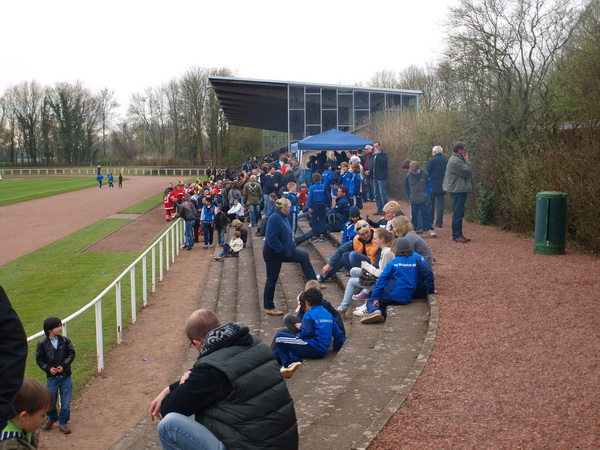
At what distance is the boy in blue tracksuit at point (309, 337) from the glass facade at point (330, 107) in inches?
1361

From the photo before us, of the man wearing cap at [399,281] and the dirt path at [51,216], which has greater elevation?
the man wearing cap at [399,281]

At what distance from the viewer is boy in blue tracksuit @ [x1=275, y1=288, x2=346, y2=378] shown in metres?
8.02

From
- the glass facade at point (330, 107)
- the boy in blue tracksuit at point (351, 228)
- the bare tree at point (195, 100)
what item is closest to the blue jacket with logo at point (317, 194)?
the boy in blue tracksuit at point (351, 228)

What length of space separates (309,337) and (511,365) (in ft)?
8.50

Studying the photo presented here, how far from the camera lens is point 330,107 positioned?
42.5 metres

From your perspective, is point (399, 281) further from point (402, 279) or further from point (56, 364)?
point (56, 364)

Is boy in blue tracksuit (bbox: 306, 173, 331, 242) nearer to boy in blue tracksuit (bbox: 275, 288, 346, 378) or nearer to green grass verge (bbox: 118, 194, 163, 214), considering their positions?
boy in blue tracksuit (bbox: 275, 288, 346, 378)

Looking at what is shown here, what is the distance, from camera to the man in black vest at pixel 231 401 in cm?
377

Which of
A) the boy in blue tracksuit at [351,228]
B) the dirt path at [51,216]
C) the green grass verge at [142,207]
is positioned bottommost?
the dirt path at [51,216]

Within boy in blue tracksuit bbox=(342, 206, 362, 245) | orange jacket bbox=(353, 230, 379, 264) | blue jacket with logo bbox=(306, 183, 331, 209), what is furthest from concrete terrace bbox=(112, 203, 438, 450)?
blue jacket with logo bbox=(306, 183, 331, 209)

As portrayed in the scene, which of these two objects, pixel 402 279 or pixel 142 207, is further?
pixel 142 207

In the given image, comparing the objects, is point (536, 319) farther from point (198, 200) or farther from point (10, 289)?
point (198, 200)

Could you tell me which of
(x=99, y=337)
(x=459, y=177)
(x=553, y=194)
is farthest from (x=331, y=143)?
(x=99, y=337)

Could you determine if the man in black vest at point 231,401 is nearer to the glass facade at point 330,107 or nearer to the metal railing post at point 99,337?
the metal railing post at point 99,337
